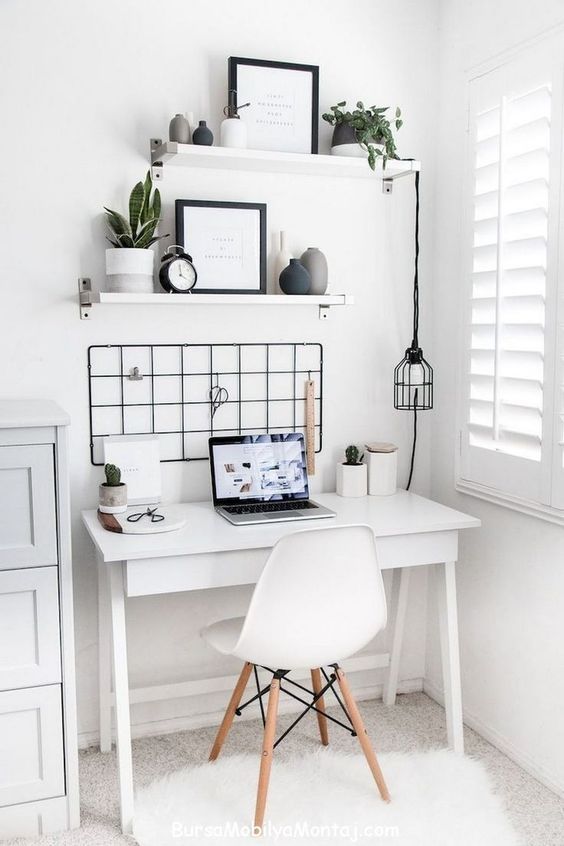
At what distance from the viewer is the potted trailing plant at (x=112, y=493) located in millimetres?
2500

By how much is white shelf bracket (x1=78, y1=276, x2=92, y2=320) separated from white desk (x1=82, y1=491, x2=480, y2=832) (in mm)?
616

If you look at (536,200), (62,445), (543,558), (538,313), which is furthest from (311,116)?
(543,558)

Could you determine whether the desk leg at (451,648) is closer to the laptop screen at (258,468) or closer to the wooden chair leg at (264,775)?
the laptop screen at (258,468)

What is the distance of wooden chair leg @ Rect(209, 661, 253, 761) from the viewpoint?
2.55 m

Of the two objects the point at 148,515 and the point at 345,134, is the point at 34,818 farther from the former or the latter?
the point at 345,134

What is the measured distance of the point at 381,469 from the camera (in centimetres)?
289

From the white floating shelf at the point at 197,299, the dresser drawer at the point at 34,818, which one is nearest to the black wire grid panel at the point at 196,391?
the white floating shelf at the point at 197,299

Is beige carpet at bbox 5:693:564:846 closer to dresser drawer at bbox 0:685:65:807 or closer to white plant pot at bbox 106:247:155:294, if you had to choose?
dresser drawer at bbox 0:685:65:807

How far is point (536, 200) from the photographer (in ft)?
8.07

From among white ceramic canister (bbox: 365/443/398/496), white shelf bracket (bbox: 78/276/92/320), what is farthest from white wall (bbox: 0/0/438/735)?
white ceramic canister (bbox: 365/443/398/496)

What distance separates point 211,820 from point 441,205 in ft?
6.86

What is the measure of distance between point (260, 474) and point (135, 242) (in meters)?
0.82

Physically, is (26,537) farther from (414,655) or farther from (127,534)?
(414,655)

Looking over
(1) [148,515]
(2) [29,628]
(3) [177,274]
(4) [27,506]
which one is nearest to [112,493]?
(1) [148,515]
